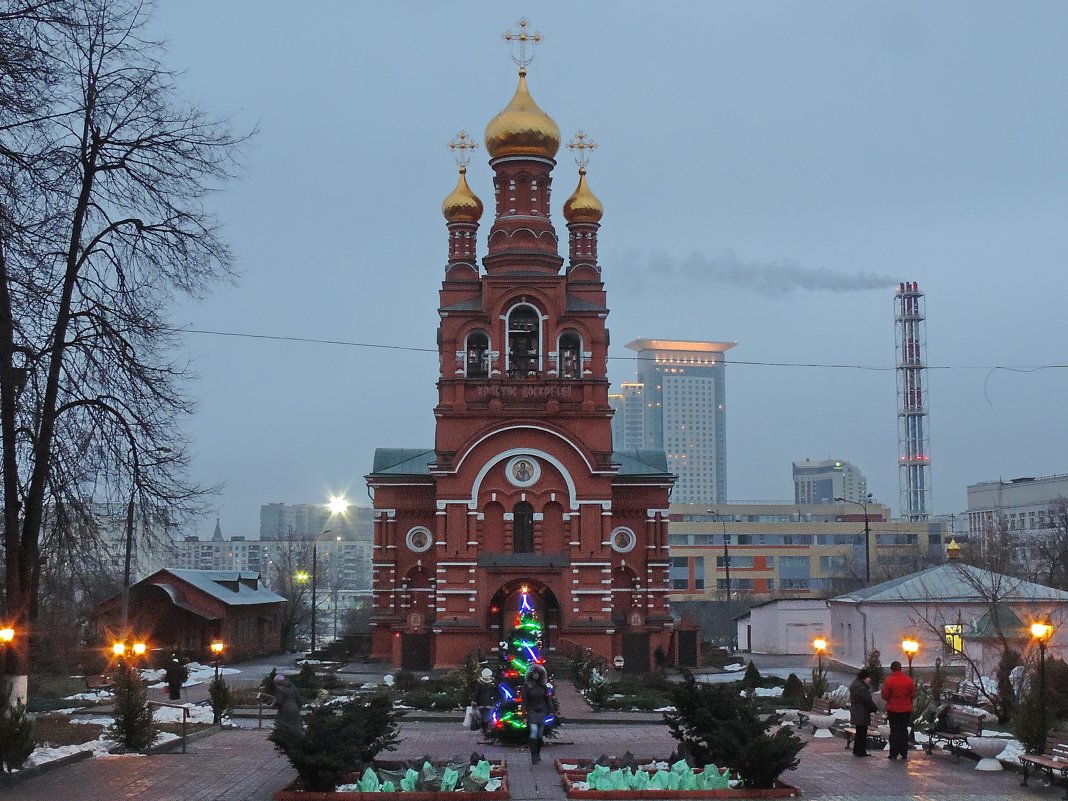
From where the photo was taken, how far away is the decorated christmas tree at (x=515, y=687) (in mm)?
21953

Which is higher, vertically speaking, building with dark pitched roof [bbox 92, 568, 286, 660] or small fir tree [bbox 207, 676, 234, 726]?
building with dark pitched roof [bbox 92, 568, 286, 660]

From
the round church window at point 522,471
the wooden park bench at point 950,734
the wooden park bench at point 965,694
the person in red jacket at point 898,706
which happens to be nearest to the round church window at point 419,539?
the round church window at point 522,471

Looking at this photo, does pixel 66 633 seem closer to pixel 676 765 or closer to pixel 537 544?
pixel 537 544

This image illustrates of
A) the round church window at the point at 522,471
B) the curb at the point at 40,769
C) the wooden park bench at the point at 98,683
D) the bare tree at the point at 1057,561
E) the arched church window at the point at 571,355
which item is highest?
the arched church window at the point at 571,355

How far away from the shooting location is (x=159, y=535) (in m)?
21.6

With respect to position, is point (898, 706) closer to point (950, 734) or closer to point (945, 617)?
point (950, 734)

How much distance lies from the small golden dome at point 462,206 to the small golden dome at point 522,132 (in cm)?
242

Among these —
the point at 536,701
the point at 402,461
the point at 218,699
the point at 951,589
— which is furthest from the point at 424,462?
the point at 536,701

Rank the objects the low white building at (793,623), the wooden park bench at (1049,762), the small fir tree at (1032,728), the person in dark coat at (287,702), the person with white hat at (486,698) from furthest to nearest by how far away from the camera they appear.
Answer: the low white building at (793,623) < the person with white hat at (486,698) < the person in dark coat at (287,702) < the small fir tree at (1032,728) < the wooden park bench at (1049,762)

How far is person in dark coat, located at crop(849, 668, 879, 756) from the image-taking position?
20391mm

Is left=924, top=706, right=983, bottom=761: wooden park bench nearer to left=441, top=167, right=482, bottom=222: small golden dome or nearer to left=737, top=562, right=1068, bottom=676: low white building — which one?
left=737, top=562, right=1068, bottom=676: low white building

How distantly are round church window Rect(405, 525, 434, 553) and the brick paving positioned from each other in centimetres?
2508

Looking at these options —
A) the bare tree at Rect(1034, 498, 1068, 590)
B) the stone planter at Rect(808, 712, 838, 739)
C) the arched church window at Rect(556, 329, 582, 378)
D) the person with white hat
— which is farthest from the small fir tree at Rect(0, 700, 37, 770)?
the bare tree at Rect(1034, 498, 1068, 590)

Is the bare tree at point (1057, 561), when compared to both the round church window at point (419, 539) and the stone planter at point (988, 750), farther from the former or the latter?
the stone planter at point (988, 750)
